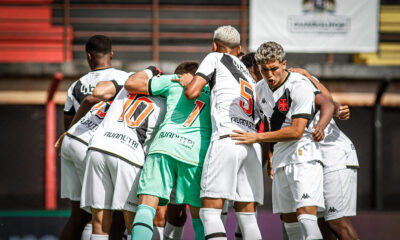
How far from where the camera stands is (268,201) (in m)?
9.70

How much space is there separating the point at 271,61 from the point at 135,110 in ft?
4.01

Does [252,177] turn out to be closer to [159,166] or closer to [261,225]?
[159,166]

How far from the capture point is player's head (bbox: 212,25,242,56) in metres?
5.05

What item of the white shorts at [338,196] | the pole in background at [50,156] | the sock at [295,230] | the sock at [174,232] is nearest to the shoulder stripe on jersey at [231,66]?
the white shorts at [338,196]

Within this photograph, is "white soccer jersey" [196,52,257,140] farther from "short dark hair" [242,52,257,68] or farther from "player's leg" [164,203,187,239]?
"player's leg" [164,203,187,239]

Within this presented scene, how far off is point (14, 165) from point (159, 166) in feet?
18.6

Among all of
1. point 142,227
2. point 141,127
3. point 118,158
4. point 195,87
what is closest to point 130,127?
point 141,127

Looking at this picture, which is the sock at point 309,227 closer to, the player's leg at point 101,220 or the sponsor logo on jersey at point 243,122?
the sponsor logo on jersey at point 243,122

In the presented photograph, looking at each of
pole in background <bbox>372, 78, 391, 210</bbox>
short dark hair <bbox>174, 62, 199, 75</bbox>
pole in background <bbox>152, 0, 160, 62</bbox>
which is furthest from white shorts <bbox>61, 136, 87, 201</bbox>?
pole in background <bbox>372, 78, 391, 210</bbox>

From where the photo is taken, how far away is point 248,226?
4.80 meters

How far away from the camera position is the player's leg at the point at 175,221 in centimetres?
586

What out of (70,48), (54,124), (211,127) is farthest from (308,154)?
(70,48)

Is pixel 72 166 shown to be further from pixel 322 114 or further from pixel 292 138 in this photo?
pixel 322 114

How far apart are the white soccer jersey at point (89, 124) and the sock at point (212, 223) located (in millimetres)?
1502
